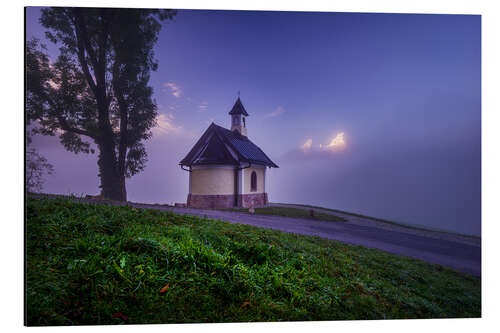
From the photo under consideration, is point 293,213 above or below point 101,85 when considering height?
below

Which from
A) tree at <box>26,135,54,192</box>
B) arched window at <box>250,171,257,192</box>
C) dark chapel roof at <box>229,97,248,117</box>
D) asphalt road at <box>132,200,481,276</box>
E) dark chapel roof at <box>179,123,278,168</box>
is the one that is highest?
dark chapel roof at <box>229,97,248,117</box>

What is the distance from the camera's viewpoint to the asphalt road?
15.9 ft

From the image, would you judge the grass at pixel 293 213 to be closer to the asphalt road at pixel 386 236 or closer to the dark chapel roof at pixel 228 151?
the asphalt road at pixel 386 236

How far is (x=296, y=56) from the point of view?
5164 millimetres

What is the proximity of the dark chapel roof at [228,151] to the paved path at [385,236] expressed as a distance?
1.60m

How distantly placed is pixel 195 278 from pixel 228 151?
5.69 meters

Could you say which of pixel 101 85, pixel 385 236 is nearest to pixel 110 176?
pixel 101 85

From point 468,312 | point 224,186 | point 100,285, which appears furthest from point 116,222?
point 468,312

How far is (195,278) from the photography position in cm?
299

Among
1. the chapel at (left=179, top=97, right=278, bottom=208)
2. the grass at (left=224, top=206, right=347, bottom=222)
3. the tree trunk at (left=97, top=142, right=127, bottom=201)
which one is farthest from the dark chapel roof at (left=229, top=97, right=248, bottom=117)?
the tree trunk at (left=97, top=142, right=127, bottom=201)

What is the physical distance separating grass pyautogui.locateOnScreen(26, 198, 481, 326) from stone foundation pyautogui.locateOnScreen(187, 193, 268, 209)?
5.19 ft

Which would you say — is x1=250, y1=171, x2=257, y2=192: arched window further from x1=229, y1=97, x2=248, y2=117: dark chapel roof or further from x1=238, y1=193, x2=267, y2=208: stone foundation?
x1=229, y1=97, x2=248, y2=117: dark chapel roof

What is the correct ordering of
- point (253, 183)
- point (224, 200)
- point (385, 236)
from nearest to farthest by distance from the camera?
point (385, 236) < point (224, 200) < point (253, 183)

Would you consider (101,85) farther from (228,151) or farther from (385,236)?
(385,236)
